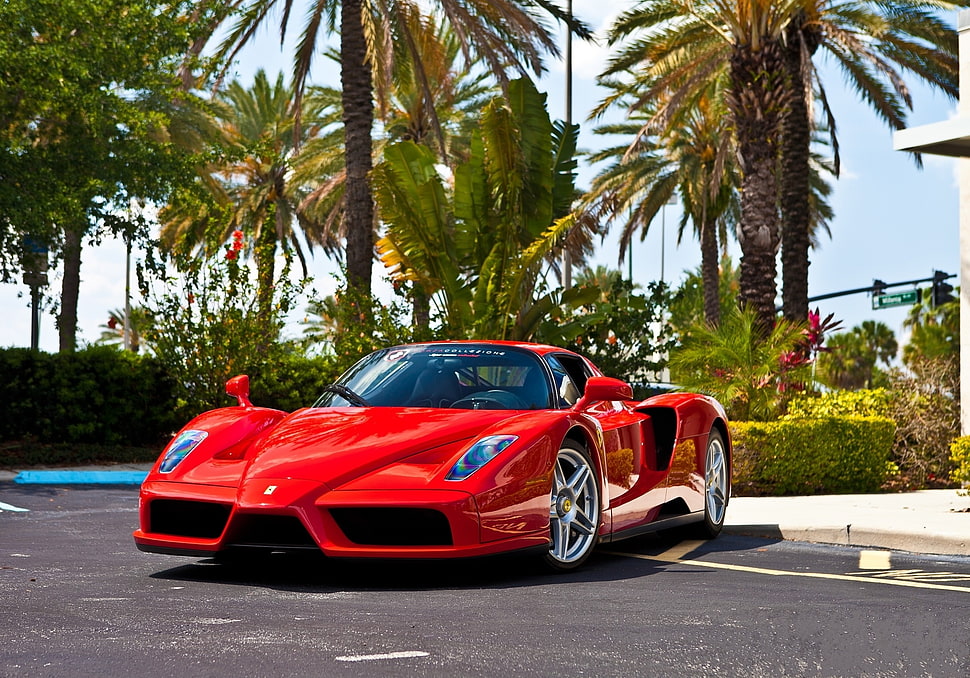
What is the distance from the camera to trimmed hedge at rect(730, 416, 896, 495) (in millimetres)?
13453

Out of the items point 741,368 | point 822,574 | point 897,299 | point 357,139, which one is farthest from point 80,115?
point 897,299

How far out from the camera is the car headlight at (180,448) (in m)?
7.20

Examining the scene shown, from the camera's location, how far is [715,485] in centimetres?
958

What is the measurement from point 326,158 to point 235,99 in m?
6.56

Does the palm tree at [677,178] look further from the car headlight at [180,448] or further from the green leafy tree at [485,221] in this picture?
the car headlight at [180,448]

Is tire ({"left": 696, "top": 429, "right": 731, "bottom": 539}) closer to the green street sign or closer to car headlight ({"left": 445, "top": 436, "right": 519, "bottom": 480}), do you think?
car headlight ({"left": 445, "top": 436, "right": 519, "bottom": 480})

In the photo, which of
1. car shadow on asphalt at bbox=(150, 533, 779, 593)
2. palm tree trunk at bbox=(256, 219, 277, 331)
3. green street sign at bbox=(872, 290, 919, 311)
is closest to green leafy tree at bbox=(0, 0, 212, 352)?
palm tree trunk at bbox=(256, 219, 277, 331)

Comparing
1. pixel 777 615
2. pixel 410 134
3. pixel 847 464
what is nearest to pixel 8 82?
pixel 847 464

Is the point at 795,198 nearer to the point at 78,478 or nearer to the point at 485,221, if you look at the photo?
the point at 485,221

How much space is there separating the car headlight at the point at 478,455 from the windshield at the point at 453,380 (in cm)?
74

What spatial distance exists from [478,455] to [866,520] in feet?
14.6

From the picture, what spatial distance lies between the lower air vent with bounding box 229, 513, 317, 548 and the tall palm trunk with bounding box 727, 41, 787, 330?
1513 cm

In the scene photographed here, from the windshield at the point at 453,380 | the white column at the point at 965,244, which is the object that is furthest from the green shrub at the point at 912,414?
the windshield at the point at 453,380

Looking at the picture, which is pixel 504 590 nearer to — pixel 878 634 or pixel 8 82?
pixel 878 634
